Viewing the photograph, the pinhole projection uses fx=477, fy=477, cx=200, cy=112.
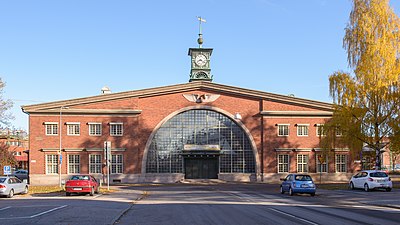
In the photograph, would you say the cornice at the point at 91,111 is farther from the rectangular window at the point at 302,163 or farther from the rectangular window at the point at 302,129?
the rectangular window at the point at 302,163

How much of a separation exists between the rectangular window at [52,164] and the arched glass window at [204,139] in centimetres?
1130

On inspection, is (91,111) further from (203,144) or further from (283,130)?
(283,130)

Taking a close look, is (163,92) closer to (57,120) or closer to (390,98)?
(57,120)

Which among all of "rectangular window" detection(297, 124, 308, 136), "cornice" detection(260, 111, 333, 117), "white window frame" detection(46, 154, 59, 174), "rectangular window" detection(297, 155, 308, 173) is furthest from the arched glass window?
"white window frame" detection(46, 154, 59, 174)

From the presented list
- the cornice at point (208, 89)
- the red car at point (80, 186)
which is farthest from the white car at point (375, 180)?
the cornice at point (208, 89)

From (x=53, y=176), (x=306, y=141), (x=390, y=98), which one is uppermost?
(x=390, y=98)

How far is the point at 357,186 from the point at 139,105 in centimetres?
2715

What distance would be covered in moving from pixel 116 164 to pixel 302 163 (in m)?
21.6

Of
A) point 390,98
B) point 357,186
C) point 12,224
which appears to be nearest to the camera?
point 12,224

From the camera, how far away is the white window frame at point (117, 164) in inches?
2132

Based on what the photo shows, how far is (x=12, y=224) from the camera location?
48.9 feet

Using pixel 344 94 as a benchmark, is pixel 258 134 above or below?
below

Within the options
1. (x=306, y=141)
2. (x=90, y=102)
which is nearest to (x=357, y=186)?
(x=306, y=141)

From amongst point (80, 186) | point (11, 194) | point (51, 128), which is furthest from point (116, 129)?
point (80, 186)
